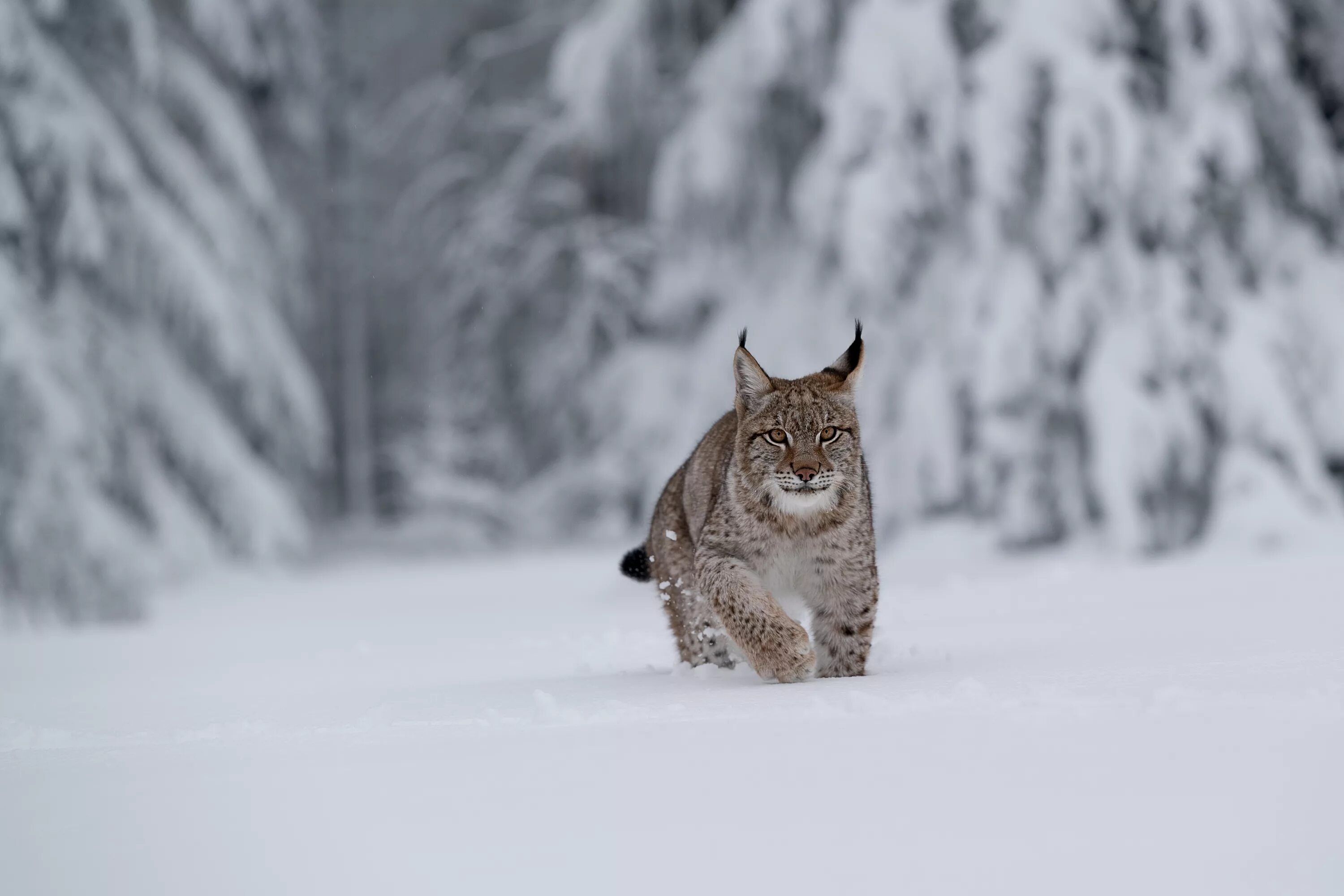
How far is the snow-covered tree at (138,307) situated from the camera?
9.16 metres

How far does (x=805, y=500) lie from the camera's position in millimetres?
4438

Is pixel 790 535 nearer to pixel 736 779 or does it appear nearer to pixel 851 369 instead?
pixel 851 369

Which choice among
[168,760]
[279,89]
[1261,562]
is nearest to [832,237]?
[1261,562]

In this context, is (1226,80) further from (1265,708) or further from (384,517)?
(384,517)

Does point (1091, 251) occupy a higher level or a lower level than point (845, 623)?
higher

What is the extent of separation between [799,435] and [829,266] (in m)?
8.09

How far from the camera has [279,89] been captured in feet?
53.7

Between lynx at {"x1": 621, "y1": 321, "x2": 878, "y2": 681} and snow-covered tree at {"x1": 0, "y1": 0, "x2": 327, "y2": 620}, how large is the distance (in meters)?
5.80

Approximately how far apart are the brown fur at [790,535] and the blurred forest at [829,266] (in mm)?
5715

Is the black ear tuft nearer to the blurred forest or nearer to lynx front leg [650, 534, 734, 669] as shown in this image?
lynx front leg [650, 534, 734, 669]

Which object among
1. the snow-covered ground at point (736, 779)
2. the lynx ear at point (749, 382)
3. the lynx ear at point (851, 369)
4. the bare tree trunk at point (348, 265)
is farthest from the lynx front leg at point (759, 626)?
the bare tree trunk at point (348, 265)

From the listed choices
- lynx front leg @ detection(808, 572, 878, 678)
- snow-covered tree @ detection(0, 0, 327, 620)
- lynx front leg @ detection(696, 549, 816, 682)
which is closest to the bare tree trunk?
snow-covered tree @ detection(0, 0, 327, 620)

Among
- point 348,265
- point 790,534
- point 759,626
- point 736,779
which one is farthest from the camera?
point 348,265

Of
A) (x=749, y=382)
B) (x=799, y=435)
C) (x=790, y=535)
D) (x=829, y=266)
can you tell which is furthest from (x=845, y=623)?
(x=829, y=266)
